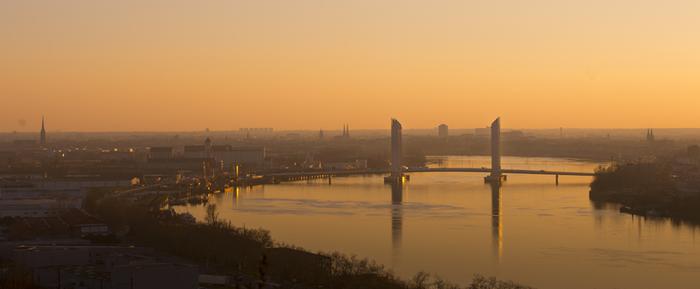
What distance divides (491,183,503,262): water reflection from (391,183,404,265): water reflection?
63cm

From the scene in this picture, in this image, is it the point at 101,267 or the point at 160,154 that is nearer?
the point at 101,267

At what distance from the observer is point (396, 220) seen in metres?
9.27

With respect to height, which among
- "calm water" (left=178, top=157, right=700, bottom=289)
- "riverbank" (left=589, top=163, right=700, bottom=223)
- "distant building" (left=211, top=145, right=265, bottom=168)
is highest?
"distant building" (left=211, top=145, right=265, bottom=168)

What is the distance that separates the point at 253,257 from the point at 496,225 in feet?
9.74

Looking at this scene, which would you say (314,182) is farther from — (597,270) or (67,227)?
(597,270)

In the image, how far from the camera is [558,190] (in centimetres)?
1330

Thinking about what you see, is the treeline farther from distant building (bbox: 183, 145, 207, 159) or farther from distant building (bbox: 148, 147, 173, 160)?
distant building (bbox: 183, 145, 207, 159)

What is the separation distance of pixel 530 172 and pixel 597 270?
9.43 metres

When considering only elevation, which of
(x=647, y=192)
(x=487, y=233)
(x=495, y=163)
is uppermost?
(x=495, y=163)

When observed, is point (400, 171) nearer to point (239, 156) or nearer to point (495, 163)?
point (495, 163)

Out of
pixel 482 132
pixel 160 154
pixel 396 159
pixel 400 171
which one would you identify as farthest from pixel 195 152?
pixel 482 132

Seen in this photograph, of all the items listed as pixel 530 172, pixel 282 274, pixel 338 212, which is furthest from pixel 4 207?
pixel 530 172

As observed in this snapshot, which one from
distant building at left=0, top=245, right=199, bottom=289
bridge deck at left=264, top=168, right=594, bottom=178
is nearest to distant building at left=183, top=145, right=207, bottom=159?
bridge deck at left=264, top=168, right=594, bottom=178

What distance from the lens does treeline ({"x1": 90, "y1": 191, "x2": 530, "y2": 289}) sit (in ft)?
18.5
